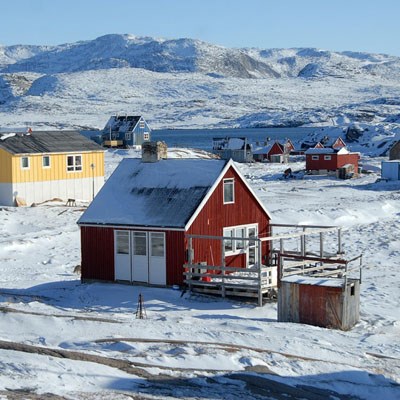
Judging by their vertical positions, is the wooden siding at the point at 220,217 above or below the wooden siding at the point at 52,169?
below

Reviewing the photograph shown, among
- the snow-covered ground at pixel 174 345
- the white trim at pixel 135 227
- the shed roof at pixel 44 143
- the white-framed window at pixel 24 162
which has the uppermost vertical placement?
the shed roof at pixel 44 143

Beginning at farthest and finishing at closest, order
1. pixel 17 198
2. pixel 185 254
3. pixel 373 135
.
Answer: pixel 373 135
pixel 17 198
pixel 185 254

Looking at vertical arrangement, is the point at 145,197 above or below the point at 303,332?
above

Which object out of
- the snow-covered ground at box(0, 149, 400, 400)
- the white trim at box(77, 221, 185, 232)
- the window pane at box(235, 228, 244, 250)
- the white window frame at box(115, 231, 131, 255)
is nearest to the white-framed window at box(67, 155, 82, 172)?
the snow-covered ground at box(0, 149, 400, 400)

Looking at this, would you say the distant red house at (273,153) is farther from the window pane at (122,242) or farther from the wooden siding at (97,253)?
the window pane at (122,242)

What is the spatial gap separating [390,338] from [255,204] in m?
9.22

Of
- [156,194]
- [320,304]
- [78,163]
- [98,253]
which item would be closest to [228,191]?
[156,194]

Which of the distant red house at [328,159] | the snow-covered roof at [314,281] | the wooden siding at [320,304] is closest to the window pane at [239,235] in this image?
the snow-covered roof at [314,281]

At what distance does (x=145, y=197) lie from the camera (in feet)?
91.1

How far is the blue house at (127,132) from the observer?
356 ft

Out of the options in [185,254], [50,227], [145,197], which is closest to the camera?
[185,254]

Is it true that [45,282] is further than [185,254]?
Yes

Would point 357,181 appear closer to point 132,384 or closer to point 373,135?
point 132,384

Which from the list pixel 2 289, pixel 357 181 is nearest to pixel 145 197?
pixel 2 289
